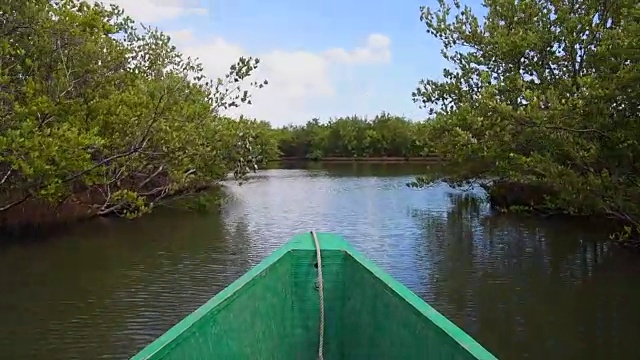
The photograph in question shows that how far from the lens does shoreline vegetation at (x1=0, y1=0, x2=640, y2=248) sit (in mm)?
10883

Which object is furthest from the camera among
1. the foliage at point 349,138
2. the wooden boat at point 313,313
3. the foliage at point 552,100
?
the foliage at point 349,138

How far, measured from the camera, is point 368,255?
13195mm

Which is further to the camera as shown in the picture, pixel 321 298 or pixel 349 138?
pixel 349 138

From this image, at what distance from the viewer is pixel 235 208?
2342cm

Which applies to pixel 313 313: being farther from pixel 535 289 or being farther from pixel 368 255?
pixel 368 255

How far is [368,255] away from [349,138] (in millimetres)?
59632

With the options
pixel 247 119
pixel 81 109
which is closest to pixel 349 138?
pixel 247 119

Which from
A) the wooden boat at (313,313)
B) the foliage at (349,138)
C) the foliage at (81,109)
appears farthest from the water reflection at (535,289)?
the foliage at (349,138)

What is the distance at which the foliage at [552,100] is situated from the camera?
10.5 m

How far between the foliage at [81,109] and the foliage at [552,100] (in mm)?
5466

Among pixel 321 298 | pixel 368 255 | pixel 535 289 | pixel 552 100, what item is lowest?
pixel 535 289

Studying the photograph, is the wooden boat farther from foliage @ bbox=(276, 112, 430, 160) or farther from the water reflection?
foliage @ bbox=(276, 112, 430, 160)

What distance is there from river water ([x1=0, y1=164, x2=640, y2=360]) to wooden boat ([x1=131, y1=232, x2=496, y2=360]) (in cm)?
363

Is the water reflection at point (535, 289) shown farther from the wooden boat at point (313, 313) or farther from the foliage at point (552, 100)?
the wooden boat at point (313, 313)
